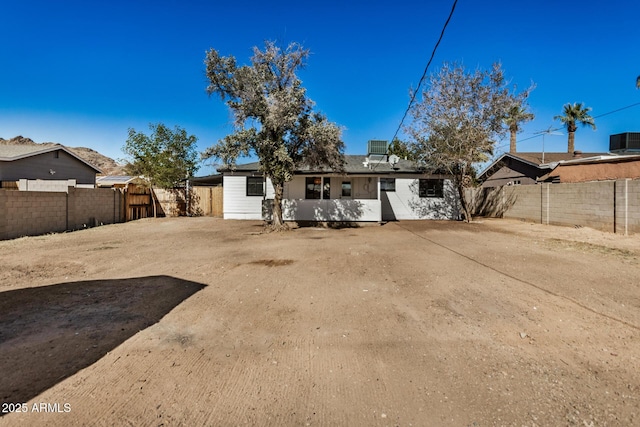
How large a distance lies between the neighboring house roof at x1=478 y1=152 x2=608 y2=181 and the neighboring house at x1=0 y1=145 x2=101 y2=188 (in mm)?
28656

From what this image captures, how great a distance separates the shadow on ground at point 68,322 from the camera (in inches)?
103

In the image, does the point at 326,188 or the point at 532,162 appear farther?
the point at 532,162

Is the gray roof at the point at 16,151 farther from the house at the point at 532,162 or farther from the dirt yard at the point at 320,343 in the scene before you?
the house at the point at 532,162

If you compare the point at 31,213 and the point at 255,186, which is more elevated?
A: the point at 255,186

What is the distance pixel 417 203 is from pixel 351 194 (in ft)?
13.2

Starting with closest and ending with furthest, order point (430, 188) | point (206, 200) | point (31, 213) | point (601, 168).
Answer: point (31, 213) → point (601, 168) → point (430, 188) → point (206, 200)

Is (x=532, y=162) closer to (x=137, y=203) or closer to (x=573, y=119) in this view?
(x=573, y=119)

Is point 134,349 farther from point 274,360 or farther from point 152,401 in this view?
point 274,360

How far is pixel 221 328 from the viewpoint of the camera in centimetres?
356

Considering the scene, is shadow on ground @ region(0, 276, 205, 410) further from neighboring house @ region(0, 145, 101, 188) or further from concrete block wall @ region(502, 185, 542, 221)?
neighboring house @ region(0, 145, 101, 188)

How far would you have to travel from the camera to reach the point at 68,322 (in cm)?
362

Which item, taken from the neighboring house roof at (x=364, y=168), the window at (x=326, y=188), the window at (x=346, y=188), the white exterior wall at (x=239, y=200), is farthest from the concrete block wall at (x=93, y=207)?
the window at (x=346, y=188)

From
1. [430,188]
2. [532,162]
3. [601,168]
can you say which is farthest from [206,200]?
[532,162]

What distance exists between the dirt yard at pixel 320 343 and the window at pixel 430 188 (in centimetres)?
1204
